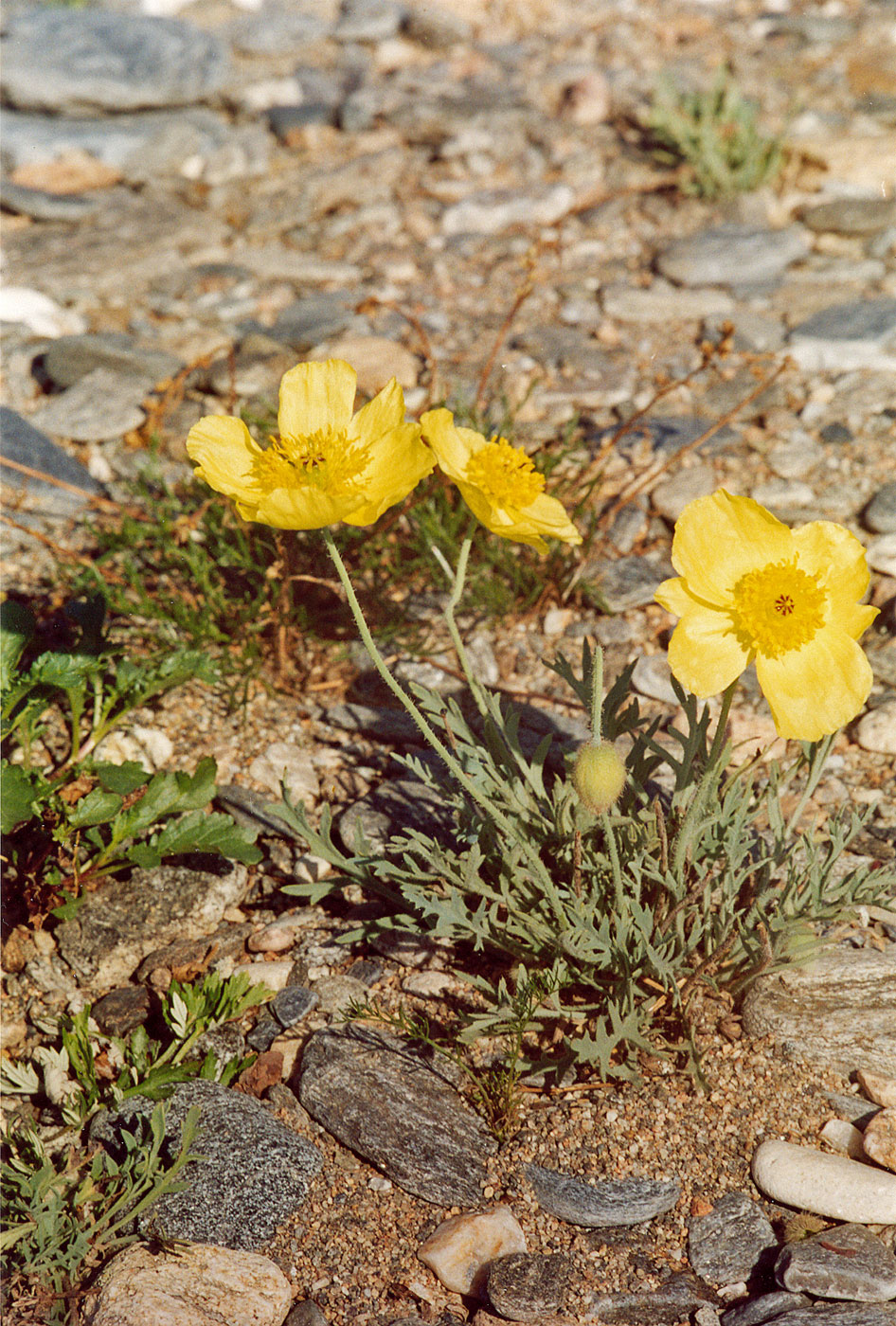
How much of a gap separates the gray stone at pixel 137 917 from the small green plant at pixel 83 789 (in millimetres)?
58

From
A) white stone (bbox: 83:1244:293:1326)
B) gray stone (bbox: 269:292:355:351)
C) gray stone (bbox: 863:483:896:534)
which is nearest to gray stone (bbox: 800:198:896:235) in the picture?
gray stone (bbox: 863:483:896:534)

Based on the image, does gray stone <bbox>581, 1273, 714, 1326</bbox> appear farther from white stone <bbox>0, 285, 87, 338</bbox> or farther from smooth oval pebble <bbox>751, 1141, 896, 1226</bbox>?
white stone <bbox>0, 285, 87, 338</bbox>

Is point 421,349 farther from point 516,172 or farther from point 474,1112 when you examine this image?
point 474,1112

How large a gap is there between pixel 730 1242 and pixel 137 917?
147 centimetres

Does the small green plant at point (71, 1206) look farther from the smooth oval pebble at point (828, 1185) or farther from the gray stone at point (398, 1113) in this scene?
the smooth oval pebble at point (828, 1185)

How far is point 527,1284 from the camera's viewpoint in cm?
202

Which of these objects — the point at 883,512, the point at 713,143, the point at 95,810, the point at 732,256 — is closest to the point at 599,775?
the point at 95,810

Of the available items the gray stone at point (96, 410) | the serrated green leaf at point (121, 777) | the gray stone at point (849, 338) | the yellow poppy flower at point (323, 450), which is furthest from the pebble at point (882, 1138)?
the gray stone at point (96, 410)

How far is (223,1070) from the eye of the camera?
7.95 ft

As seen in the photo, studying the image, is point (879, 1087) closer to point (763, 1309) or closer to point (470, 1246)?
point (763, 1309)

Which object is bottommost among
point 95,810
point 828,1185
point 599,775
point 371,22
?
point 828,1185

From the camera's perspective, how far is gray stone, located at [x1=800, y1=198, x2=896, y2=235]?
212 inches

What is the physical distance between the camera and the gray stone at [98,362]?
4500mm

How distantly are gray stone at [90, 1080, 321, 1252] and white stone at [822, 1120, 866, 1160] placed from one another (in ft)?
3.30
